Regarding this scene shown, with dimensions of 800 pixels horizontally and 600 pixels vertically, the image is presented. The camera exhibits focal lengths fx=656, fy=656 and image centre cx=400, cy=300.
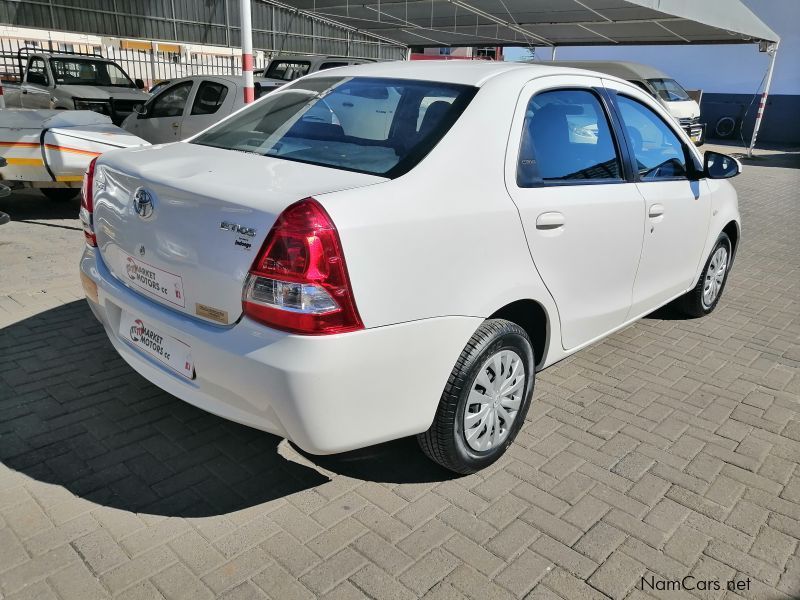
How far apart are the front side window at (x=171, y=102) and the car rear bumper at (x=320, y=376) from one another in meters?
7.39

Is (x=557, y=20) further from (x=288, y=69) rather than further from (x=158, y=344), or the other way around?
(x=158, y=344)

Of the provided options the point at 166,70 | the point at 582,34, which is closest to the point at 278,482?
the point at 582,34

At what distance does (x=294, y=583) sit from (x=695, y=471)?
77.4 inches

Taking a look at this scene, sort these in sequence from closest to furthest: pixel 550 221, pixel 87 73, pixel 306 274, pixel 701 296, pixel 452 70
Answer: pixel 306 274 < pixel 550 221 < pixel 452 70 < pixel 701 296 < pixel 87 73

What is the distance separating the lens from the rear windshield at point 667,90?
16.7m

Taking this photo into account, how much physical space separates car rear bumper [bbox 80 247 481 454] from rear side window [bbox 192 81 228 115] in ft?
22.6

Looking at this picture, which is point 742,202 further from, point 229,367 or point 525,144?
point 229,367

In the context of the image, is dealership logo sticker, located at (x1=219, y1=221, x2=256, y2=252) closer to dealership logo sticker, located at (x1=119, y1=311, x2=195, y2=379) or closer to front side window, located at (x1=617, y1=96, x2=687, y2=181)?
dealership logo sticker, located at (x1=119, y1=311, x2=195, y2=379)

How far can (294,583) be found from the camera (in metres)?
2.32

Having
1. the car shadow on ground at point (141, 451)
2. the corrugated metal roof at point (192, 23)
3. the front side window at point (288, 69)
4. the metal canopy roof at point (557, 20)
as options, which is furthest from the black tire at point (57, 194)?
the corrugated metal roof at point (192, 23)

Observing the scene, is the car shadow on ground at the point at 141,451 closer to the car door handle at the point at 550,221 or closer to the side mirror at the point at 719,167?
the car door handle at the point at 550,221

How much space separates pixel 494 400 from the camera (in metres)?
2.93

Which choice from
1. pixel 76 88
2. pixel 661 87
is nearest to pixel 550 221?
pixel 76 88

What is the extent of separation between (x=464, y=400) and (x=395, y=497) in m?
0.54
